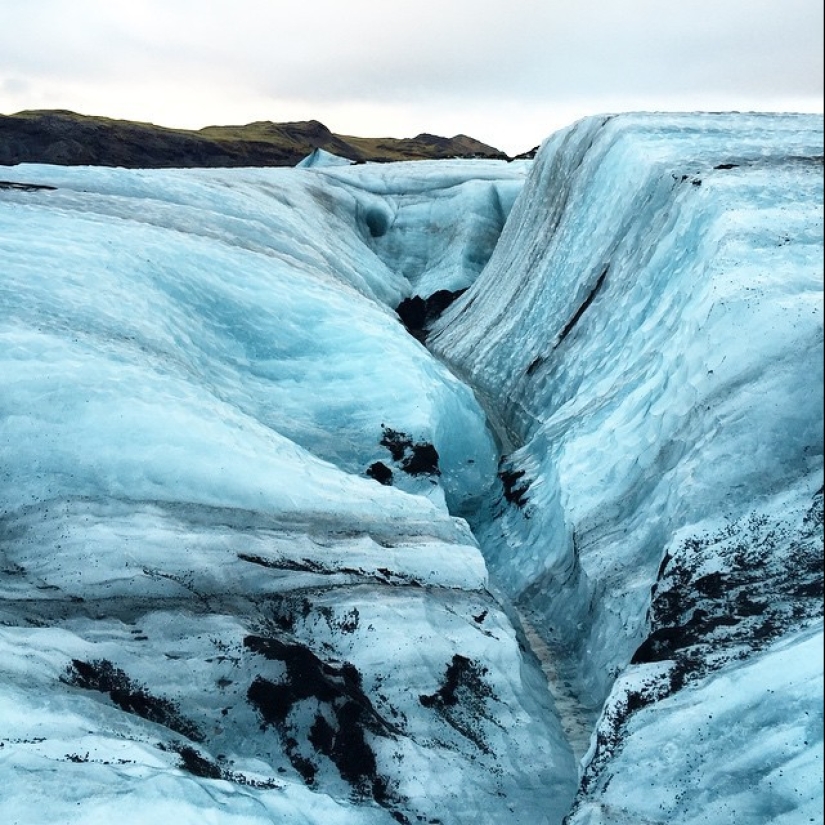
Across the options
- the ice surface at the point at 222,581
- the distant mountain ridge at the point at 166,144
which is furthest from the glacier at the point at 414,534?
the distant mountain ridge at the point at 166,144

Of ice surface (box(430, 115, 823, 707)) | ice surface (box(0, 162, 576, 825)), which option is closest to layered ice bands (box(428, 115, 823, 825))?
ice surface (box(430, 115, 823, 707))

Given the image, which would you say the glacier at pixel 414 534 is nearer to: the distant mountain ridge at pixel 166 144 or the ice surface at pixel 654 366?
the ice surface at pixel 654 366

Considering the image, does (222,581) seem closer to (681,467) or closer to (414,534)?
(414,534)

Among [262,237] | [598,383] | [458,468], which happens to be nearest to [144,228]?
[262,237]

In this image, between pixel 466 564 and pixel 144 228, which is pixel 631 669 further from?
pixel 144 228

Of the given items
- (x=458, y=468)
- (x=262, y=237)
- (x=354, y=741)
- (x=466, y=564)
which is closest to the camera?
(x=354, y=741)

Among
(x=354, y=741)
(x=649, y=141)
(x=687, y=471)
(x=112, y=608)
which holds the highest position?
(x=649, y=141)

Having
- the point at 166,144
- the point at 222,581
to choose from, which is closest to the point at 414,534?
the point at 222,581
